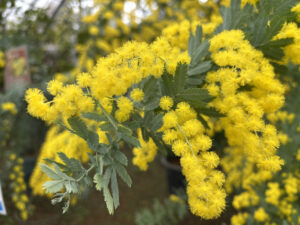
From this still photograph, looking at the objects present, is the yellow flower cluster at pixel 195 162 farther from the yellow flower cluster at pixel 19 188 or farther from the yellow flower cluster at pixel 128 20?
the yellow flower cluster at pixel 128 20

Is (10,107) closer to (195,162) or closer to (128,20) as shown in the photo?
(128,20)

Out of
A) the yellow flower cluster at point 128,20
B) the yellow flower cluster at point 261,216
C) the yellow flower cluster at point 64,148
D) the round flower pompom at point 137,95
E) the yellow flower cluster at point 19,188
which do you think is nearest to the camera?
the round flower pompom at point 137,95

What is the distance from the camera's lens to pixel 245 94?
2.79 ft

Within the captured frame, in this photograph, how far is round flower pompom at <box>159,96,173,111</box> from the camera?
743mm

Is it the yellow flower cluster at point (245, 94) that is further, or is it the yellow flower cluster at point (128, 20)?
the yellow flower cluster at point (128, 20)

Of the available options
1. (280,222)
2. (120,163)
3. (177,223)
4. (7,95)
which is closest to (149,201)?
(177,223)

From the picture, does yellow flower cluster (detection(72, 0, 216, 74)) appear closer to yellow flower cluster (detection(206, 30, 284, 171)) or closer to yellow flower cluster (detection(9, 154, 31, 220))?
yellow flower cluster (detection(9, 154, 31, 220))

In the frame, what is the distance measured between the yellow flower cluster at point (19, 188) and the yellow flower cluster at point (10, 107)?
1.24ft

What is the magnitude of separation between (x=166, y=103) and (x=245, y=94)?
0.28 meters

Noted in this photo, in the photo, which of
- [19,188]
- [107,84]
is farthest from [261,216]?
[19,188]

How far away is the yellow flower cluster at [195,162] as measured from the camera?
0.66 metres

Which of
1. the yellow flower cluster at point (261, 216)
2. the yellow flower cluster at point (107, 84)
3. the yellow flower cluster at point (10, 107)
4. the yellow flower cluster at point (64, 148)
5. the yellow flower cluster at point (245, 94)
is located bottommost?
the yellow flower cluster at point (261, 216)

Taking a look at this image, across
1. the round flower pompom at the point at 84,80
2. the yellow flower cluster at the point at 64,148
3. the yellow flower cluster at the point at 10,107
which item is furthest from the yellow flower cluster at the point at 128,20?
the round flower pompom at the point at 84,80

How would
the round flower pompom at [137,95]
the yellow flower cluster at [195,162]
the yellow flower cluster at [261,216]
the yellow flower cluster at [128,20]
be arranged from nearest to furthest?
the yellow flower cluster at [195,162] < the round flower pompom at [137,95] < the yellow flower cluster at [261,216] < the yellow flower cluster at [128,20]
